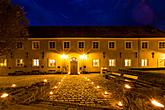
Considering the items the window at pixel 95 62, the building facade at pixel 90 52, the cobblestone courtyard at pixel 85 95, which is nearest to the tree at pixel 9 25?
the cobblestone courtyard at pixel 85 95

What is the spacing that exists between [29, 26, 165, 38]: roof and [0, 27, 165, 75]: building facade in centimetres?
15

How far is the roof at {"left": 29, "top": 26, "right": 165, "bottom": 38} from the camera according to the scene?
53.5 metres

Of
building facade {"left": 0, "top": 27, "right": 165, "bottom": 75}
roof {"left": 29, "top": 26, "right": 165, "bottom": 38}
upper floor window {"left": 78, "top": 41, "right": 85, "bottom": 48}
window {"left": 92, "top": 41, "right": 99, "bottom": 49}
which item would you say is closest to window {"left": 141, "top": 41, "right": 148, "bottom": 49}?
building facade {"left": 0, "top": 27, "right": 165, "bottom": 75}

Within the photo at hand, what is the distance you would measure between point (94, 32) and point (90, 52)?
3549 mm

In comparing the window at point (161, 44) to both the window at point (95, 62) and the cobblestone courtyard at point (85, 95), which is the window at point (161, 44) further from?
the cobblestone courtyard at point (85, 95)

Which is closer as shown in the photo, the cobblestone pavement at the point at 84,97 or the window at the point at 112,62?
the cobblestone pavement at the point at 84,97

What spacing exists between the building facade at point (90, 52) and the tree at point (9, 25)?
80.4 ft

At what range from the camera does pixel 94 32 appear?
5481 cm

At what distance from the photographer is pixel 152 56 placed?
53531 mm

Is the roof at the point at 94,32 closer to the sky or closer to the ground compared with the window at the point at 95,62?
closer to the sky

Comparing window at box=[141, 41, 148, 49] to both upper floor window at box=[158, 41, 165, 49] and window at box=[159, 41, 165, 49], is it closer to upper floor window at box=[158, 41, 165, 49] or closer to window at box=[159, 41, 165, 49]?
upper floor window at box=[158, 41, 165, 49]

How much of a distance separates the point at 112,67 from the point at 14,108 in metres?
40.3

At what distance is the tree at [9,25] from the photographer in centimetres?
2659

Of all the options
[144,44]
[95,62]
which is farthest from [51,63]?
[144,44]
